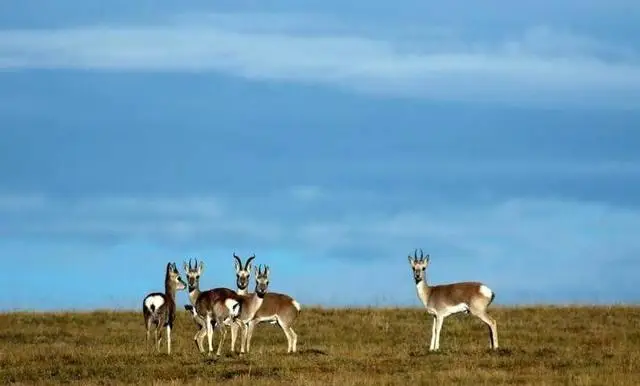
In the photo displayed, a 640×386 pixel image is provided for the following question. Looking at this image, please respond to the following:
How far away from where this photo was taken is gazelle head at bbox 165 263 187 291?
30.3 m

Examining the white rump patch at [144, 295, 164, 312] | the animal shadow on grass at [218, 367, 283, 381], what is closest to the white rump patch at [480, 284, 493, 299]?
the animal shadow on grass at [218, 367, 283, 381]

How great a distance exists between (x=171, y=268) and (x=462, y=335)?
901cm

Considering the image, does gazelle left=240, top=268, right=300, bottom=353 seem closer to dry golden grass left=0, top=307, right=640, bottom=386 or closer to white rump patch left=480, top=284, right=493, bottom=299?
dry golden grass left=0, top=307, right=640, bottom=386

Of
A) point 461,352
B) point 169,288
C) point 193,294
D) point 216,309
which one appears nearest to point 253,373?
point 216,309

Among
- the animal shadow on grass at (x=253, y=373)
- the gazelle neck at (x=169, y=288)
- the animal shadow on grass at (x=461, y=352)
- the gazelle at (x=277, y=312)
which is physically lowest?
the animal shadow on grass at (x=253, y=373)

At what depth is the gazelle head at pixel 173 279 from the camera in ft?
99.5

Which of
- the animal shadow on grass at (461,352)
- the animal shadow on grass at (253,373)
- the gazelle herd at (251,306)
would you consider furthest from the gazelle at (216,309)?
the animal shadow on grass at (461,352)

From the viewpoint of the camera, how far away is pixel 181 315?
3900 centimetres

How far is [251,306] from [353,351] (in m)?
2.71

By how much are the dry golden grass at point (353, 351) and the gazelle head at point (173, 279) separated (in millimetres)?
1611

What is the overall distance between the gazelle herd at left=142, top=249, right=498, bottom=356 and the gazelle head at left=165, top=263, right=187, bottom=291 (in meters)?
0.44

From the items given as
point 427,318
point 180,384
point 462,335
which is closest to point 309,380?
point 180,384

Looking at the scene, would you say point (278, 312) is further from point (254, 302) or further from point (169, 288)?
point (169, 288)

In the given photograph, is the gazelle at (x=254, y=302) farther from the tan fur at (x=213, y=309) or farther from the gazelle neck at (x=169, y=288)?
the gazelle neck at (x=169, y=288)
